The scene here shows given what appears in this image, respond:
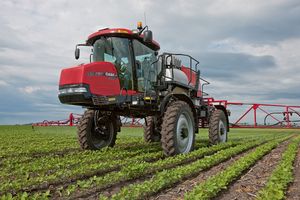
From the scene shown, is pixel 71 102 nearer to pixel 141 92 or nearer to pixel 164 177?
pixel 141 92

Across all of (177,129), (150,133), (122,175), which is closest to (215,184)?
(122,175)

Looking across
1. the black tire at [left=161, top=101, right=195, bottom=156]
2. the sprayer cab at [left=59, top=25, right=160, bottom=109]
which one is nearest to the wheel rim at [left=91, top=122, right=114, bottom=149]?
the sprayer cab at [left=59, top=25, right=160, bottom=109]

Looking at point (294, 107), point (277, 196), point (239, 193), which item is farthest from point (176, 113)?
point (294, 107)

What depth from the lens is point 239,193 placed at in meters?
4.43

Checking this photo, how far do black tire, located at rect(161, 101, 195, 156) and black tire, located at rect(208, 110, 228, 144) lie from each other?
221cm

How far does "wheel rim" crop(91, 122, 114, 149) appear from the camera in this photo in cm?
909

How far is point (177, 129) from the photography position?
7906mm

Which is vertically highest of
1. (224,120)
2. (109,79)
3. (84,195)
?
(109,79)

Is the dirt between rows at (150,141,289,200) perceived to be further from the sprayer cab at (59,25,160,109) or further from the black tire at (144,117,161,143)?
the black tire at (144,117,161,143)

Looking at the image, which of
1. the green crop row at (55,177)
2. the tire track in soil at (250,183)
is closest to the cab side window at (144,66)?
the green crop row at (55,177)

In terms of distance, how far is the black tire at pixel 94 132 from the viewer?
8712 mm

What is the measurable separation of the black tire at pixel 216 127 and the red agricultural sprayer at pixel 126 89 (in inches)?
73.5

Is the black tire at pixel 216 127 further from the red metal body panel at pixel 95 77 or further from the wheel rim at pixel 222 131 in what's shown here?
the red metal body panel at pixel 95 77

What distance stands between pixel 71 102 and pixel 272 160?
461cm
